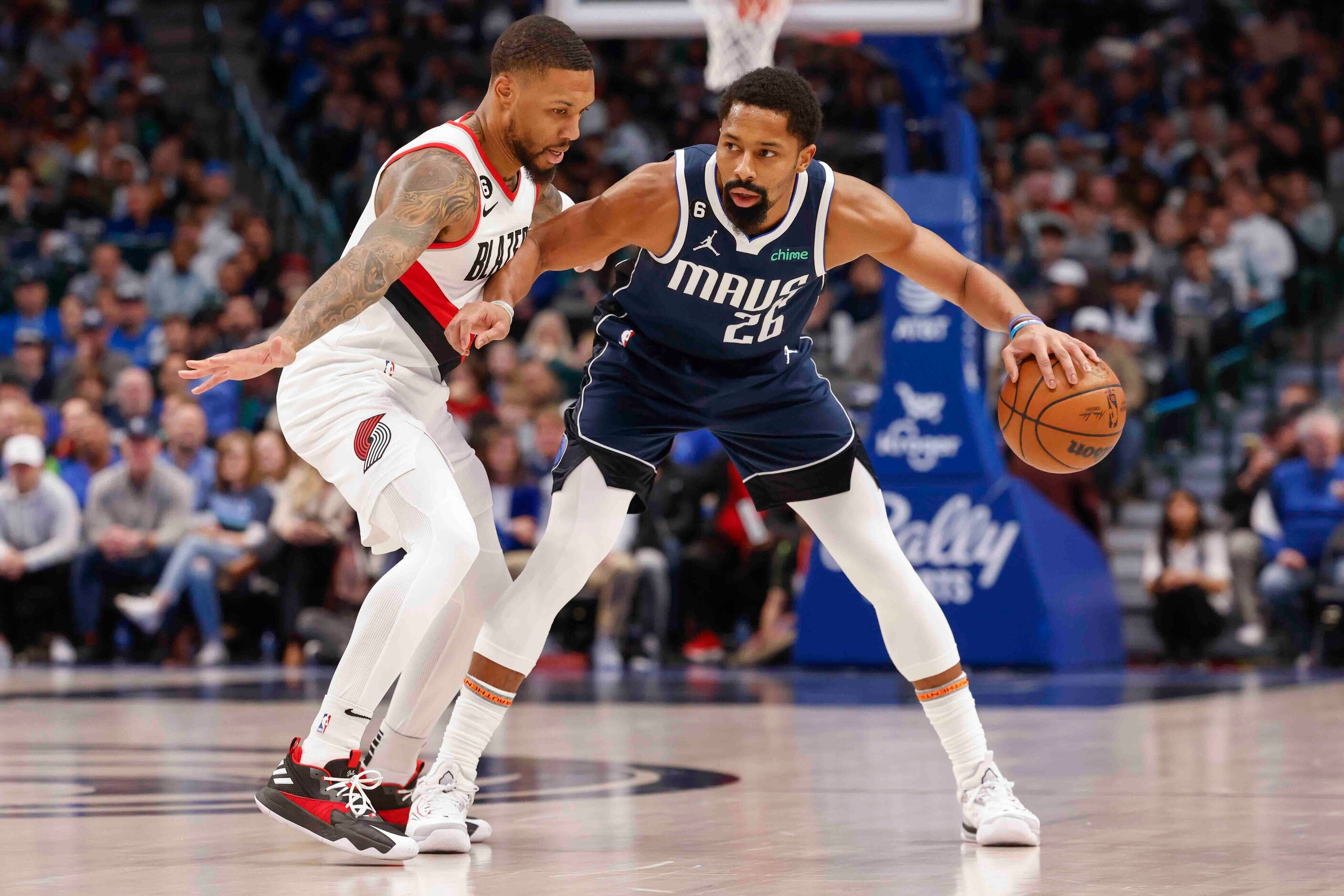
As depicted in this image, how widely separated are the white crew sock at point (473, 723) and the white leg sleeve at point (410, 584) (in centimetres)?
27

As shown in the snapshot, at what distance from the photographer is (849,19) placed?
10.1 meters

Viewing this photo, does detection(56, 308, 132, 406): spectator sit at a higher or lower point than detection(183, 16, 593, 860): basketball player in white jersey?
higher

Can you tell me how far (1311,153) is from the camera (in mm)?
15977

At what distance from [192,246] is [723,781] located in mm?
11968

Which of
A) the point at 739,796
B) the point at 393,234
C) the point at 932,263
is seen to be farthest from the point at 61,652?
the point at 932,263

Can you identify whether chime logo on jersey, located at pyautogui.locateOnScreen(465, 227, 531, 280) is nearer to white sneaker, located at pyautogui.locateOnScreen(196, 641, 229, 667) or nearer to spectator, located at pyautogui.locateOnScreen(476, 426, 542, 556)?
spectator, located at pyautogui.locateOnScreen(476, 426, 542, 556)

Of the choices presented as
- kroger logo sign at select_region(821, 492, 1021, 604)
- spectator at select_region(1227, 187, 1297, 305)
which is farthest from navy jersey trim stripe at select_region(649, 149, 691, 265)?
spectator at select_region(1227, 187, 1297, 305)

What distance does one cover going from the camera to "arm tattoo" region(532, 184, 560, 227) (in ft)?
17.5

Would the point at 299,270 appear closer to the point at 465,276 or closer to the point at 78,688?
the point at 78,688

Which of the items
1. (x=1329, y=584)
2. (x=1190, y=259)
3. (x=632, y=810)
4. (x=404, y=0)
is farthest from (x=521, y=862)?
(x=404, y=0)

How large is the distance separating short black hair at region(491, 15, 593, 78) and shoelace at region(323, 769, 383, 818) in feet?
6.41

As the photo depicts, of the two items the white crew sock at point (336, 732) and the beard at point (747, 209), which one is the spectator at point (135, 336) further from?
the beard at point (747, 209)

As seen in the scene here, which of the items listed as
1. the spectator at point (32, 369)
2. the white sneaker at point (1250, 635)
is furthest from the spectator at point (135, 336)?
the white sneaker at point (1250, 635)

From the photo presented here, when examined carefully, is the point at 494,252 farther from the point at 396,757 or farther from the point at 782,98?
the point at 396,757
